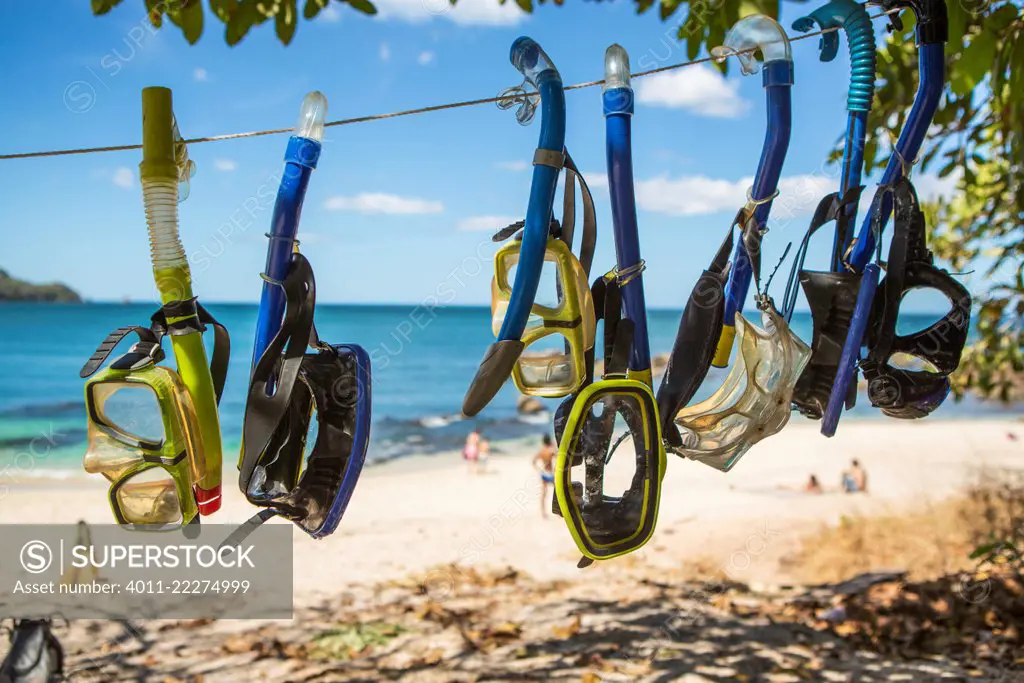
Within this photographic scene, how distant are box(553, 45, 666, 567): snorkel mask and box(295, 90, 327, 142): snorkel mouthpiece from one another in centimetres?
39

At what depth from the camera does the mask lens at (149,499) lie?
1171 mm

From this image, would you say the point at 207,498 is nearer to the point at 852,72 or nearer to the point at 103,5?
the point at 852,72

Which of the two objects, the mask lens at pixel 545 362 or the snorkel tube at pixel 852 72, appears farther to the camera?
the snorkel tube at pixel 852 72

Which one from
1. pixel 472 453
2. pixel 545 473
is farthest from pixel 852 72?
pixel 472 453

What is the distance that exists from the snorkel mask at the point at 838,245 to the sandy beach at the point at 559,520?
5197 millimetres

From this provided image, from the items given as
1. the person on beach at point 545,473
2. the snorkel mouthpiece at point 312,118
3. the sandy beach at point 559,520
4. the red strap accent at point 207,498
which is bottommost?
the sandy beach at point 559,520

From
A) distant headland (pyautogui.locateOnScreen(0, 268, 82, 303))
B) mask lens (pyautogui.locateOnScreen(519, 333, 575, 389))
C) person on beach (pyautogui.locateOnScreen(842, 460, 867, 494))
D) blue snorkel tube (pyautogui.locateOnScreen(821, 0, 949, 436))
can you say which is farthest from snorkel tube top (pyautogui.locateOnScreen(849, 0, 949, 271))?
distant headland (pyautogui.locateOnScreen(0, 268, 82, 303))

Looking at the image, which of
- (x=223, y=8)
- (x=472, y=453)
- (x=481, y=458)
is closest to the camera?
(x=223, y=8)

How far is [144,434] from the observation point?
1.17 metres

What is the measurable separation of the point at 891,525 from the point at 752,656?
119 inches

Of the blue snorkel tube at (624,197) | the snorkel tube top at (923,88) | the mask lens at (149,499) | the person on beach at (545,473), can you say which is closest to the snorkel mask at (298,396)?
the mask lens at (149,499)

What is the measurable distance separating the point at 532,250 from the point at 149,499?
2.17 feet

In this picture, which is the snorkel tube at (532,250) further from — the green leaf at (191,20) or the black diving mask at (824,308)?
the green leaf at (191,20)

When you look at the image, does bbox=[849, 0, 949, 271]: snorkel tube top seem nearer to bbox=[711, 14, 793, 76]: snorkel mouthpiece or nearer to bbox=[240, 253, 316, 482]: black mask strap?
bbox=[711, 14, 793, 76]: snorkel mouthpiece
